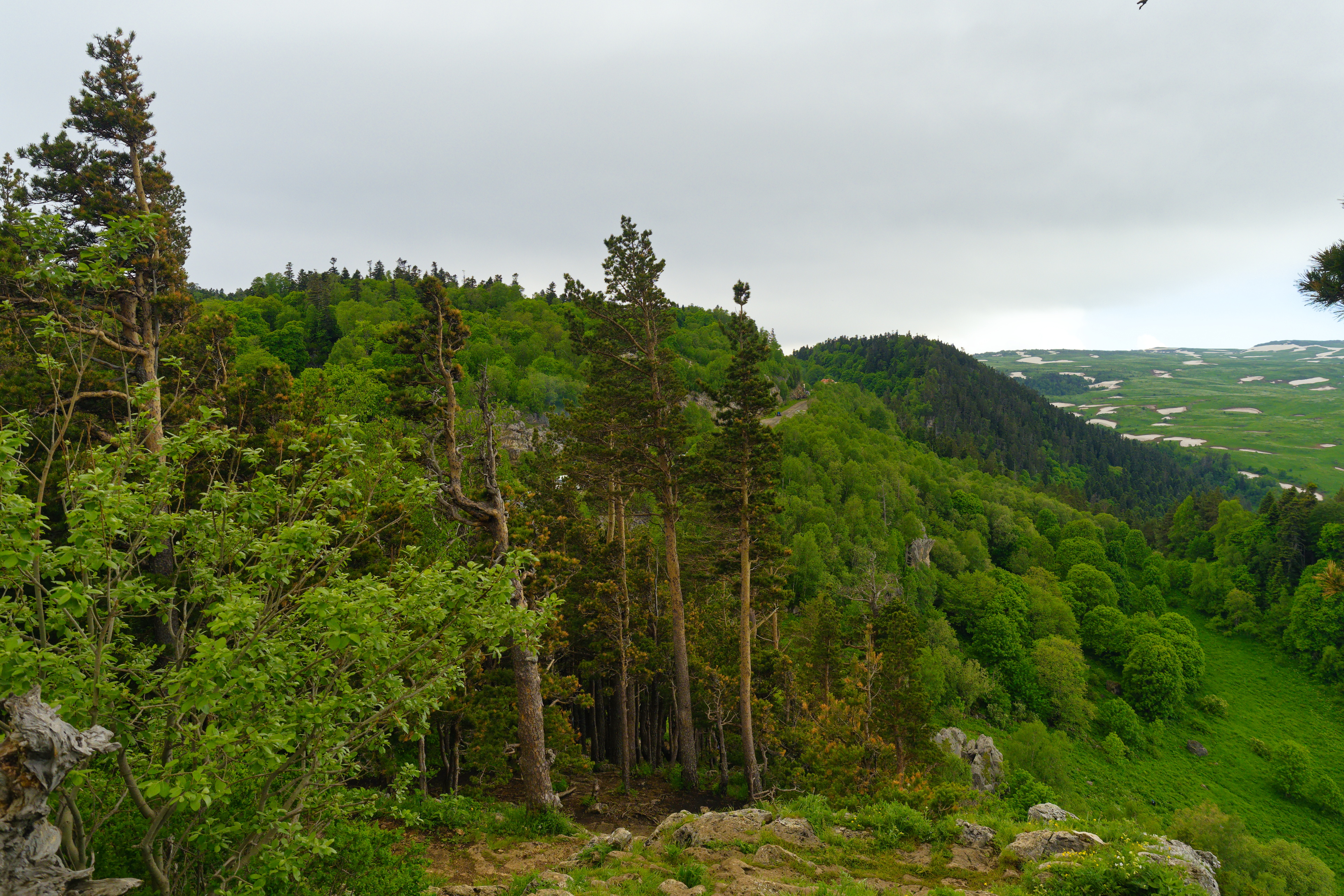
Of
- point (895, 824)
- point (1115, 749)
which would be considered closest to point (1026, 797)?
point (895, 824)

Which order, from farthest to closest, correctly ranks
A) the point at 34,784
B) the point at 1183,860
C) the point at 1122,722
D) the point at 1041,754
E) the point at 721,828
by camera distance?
the point at 1122,722 < the point at 1041,754 < the point at 721,828 < the point at 1183,860 < the point at 34,784

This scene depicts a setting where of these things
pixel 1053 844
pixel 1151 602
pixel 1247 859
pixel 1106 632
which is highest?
pixel 1053 844

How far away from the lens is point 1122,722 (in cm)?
6041

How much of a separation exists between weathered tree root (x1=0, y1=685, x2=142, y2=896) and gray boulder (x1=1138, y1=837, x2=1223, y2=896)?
12.5 m

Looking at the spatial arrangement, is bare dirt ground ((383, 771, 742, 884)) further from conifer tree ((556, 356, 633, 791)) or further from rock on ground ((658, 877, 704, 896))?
rock on ground ((658, 877, 704, 896))

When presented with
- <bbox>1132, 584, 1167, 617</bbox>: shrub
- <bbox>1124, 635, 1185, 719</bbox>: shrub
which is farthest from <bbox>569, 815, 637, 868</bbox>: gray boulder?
<bbox>1132, 584, 1167, 617</bbox>: shrub

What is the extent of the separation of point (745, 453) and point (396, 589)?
50.1 ft

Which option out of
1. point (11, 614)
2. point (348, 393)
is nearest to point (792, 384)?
point (348, 393)

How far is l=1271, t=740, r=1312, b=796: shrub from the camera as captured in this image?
173ft

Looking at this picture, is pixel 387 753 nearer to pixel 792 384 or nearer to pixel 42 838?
pixel 42 838

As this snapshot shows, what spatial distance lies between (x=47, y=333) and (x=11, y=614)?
9.28 ft

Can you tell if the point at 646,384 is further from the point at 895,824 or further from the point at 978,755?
the point at 978,755

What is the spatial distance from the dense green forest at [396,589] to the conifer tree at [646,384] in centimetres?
12

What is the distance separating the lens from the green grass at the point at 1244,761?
49.3 metres
